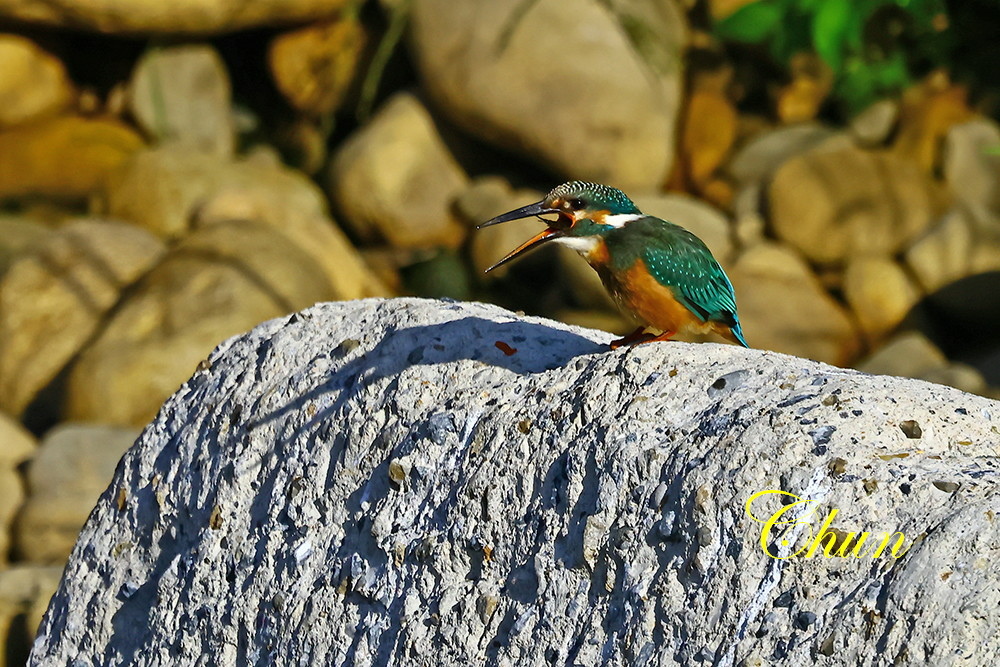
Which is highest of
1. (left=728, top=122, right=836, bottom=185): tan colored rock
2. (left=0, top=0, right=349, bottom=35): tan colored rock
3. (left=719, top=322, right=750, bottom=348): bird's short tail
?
(left=0, top=0, right=349, bottom=35): tan colored rock

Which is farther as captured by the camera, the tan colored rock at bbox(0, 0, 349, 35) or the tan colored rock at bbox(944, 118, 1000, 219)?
the tan colored rock at bbox(0, 0, 349, 35)

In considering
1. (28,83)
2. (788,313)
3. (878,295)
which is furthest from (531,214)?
(28,83)

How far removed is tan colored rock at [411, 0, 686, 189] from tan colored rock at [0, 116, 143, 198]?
312 centimetres

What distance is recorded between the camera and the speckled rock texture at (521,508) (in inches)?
84.0

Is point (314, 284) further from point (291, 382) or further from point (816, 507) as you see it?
point (816, 507)

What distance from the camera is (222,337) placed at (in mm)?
7801

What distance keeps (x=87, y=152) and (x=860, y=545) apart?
10.5m

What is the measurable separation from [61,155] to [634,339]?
9.64 meters

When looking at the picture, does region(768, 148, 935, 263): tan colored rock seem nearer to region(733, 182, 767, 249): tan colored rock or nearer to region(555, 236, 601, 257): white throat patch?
region(733, 182, 767, 249): tan colored rock

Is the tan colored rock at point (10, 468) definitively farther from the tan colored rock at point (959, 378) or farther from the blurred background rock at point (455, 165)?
the tan colored rock at point (959, 378)

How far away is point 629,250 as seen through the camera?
2973 millimetres

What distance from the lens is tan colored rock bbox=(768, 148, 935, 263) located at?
9.91m

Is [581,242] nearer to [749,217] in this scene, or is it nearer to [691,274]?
[691,274]

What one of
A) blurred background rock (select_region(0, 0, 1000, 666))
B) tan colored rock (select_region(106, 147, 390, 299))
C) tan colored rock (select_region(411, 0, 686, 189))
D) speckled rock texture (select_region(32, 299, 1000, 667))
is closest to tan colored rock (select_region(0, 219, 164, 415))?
blurred background rock (select_region(0, 0, 1000, 666))
